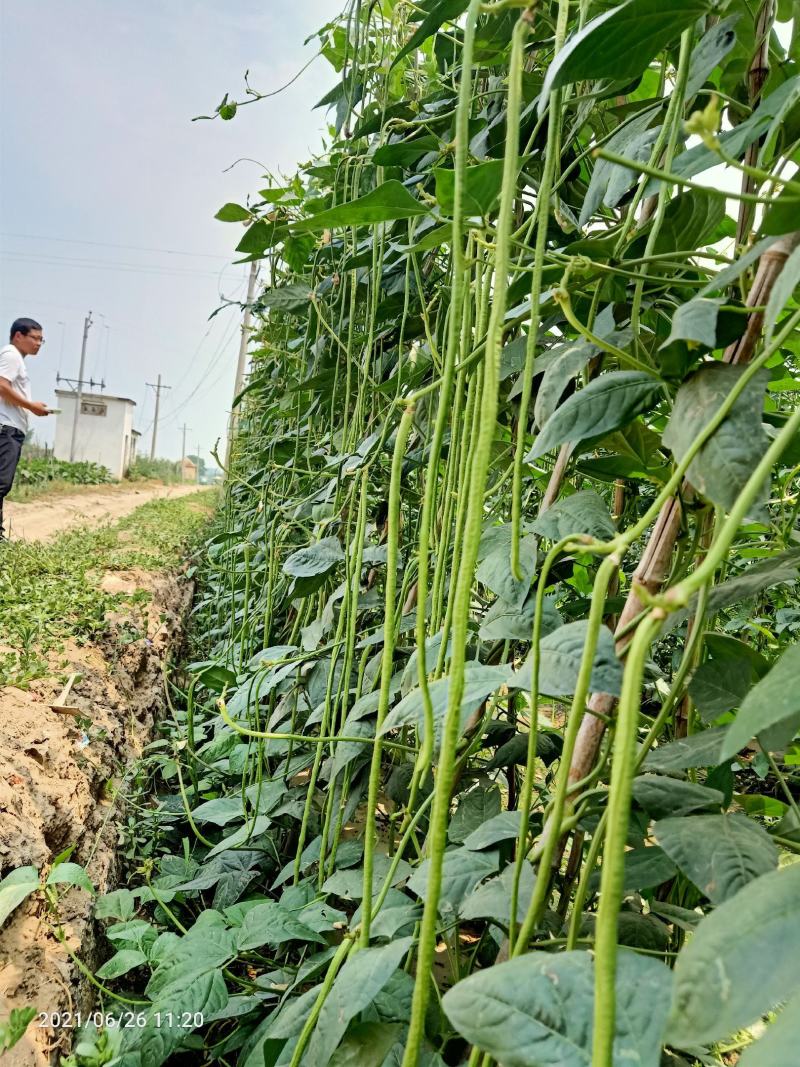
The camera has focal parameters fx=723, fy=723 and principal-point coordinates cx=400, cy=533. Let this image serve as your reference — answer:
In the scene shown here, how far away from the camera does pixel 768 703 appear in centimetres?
27

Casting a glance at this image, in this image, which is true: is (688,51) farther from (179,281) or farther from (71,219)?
(179,281)

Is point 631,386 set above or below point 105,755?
above

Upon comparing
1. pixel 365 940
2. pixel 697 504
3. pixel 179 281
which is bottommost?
pixel 365 940

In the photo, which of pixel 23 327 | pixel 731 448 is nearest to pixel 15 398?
pixel 23 327

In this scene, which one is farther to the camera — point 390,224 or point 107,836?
point 107,836

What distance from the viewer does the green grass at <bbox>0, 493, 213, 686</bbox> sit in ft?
5.38

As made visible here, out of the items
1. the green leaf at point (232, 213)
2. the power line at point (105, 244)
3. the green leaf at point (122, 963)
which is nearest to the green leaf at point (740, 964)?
the green leaf at point (122, 963)

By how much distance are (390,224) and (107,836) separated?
1.17m

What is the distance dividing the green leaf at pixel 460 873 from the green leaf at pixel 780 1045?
382 mm

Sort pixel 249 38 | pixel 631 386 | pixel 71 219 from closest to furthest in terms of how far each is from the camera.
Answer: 1. pixel 631 386
2. pixel 249 38
3. pixel 71 219

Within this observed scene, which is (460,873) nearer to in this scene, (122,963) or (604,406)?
(604,406)

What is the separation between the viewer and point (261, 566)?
2035 millimetres

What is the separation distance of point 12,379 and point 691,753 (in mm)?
4082

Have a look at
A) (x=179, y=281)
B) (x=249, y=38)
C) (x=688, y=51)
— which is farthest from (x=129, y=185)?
(x=688, y=51)
